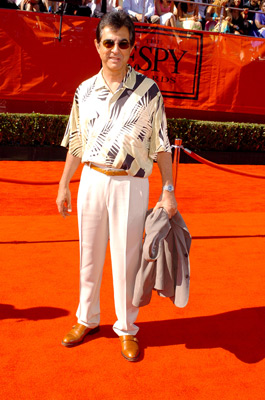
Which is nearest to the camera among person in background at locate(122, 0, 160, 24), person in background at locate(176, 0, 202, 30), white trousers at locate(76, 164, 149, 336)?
white trousers at locate(76, 164, 149, 336)

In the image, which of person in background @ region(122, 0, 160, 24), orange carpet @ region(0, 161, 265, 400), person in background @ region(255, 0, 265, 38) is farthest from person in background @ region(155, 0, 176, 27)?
orange carpet @ region(0, 161, 265, 400)

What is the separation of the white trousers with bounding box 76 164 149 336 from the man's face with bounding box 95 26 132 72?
0.61 metres

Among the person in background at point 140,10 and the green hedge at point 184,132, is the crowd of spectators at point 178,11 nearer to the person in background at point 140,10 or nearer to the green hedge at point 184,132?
the person in background at point 140,10

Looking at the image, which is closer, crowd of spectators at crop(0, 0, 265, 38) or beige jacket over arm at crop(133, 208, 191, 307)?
beige jacket over arm at crop(133, 208, 191, 307)

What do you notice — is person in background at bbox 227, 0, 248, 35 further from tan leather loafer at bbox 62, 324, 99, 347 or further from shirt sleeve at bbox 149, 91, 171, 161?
tan leather loafer at bbox 62, 324, 99, 347

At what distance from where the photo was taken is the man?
2637 mm

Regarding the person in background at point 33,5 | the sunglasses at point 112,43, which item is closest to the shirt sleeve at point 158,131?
the sunglasses at point 112,43

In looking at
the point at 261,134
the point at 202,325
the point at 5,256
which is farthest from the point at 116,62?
the point at 261,134

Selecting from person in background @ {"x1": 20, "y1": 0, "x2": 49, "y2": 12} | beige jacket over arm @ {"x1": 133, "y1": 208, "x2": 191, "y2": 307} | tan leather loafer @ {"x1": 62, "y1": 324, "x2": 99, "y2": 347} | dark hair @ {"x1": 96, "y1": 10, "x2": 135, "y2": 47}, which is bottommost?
tan leather loafer @ {"x1": 62, "y1": 324, "x2": 99, "y2": 347}

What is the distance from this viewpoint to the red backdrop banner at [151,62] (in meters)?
10.0

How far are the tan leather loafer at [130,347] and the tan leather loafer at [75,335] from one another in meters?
0.27

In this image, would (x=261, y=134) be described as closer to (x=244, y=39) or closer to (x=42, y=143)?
(x=244, y=39)

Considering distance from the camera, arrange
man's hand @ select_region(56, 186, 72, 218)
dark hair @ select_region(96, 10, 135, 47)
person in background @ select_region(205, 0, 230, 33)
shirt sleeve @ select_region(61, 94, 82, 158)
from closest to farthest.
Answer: dark hair @ select_region(96, 10, 135, 47) → shirt sleeve @ select_region(61, 94, 82, 158) → man's hand @ select_region(56, 186, 72, 218) → person in background @ select_region(205, 0, 230, 33)

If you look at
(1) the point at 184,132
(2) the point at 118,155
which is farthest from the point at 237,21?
(2) the point at 118,155
